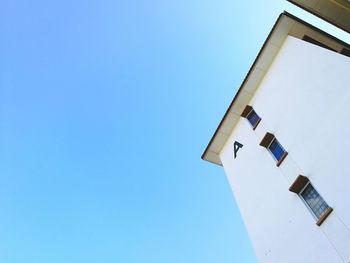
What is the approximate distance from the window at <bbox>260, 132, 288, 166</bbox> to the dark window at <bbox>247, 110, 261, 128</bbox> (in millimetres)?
1632

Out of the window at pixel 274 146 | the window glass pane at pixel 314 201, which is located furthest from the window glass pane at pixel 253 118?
the window glass pane at pixel 314 201

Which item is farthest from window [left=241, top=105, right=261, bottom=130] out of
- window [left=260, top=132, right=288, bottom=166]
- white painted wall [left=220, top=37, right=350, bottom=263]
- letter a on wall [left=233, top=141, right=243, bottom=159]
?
window [left=260, top=132, right=288, bottom=166]

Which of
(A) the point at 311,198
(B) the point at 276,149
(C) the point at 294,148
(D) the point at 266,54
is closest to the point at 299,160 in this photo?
(C) the point at 294,148

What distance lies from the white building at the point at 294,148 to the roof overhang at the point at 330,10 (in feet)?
4.37

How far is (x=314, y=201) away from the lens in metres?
10.3

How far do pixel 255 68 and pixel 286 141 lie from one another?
4838 millimetres

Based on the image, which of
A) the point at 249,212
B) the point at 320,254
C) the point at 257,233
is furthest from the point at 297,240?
the point at 249,212

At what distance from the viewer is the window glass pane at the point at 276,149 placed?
41.5 feet

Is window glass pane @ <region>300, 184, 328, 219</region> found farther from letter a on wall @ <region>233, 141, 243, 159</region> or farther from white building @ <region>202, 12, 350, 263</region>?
letter a on wall @ <region>233, 141, 243, 159</region>

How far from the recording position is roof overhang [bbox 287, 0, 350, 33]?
12703 millimetres

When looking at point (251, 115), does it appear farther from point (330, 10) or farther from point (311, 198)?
point (311, 198)

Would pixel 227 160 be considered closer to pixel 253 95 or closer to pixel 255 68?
pixel 253 95

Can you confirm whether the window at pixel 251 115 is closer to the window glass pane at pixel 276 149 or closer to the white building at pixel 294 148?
the white building at pixel 294 148

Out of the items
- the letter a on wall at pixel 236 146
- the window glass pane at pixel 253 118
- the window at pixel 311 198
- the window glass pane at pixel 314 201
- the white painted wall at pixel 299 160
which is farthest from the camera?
the letter a on wall at pixel 236 146
